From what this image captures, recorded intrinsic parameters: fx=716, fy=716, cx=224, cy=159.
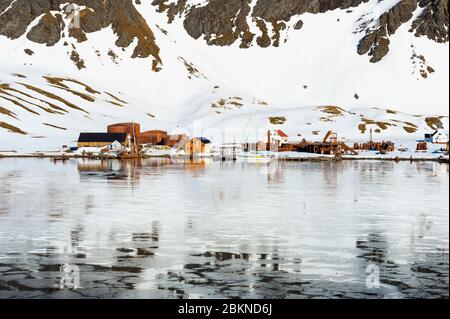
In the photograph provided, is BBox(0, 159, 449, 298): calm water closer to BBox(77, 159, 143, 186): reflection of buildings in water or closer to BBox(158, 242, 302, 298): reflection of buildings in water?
BBox(158, 242, 302, 298): reflection of buildings in water

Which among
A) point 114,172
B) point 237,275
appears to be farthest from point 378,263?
point 114,172

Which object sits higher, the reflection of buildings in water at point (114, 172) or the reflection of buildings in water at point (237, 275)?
the reflection of buildings in water at point (114, 172)

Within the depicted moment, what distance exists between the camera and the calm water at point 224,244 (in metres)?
23.7

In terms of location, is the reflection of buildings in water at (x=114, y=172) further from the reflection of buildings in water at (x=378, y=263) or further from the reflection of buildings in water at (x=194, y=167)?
the reflection of buildings in water at (x=378, y=263)

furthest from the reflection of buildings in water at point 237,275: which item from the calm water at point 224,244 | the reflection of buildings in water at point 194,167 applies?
the reflection of buildings in water at point 194,167

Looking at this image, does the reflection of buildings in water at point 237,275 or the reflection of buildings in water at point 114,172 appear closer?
the reflection of buildings in water at point 237,275

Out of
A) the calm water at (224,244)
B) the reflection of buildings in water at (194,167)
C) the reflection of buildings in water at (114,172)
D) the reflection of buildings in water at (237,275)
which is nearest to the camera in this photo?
the reflection of buildings in water at (237,275)

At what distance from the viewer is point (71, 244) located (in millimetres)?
32000

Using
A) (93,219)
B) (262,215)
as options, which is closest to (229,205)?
(262,215)

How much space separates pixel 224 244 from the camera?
32.3 meters

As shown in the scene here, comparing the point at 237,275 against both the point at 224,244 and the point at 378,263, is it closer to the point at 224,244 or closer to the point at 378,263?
the point at 378,263

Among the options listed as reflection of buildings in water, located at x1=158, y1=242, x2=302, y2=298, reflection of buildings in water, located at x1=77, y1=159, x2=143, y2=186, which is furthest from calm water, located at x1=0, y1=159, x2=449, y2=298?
reflection of buildings in water, located at x1=77, y1=159, x2=143, y2=186
